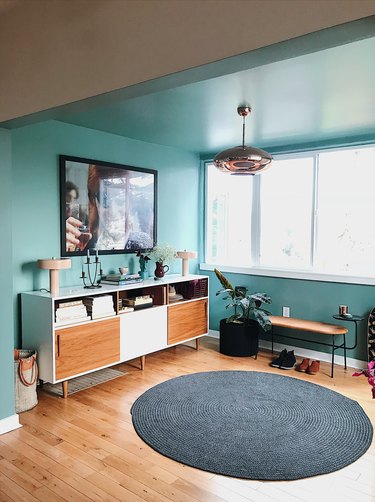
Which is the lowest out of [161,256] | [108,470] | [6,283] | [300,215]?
[108,470]

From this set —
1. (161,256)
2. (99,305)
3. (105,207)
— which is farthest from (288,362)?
(105,207)

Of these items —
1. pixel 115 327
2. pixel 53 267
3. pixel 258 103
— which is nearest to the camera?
pixel 258 103

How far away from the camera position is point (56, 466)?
257 centimetres

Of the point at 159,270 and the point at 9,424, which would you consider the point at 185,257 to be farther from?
the point at 9,424

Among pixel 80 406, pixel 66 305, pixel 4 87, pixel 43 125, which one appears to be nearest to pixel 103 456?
pixel 80 406

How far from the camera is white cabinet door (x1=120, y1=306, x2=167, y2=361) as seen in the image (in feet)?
13.2

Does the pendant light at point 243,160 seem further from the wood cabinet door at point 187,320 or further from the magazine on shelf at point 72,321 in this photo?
the wood cabinet door at point 187,320

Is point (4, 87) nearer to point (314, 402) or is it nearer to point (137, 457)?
point (137, 457)

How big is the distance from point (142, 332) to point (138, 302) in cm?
29

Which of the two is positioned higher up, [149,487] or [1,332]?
[1,332]

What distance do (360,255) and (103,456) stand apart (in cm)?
323

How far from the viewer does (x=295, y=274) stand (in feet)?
16.0

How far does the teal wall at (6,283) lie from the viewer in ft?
9.36

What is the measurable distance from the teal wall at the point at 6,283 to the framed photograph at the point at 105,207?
3.49ft
